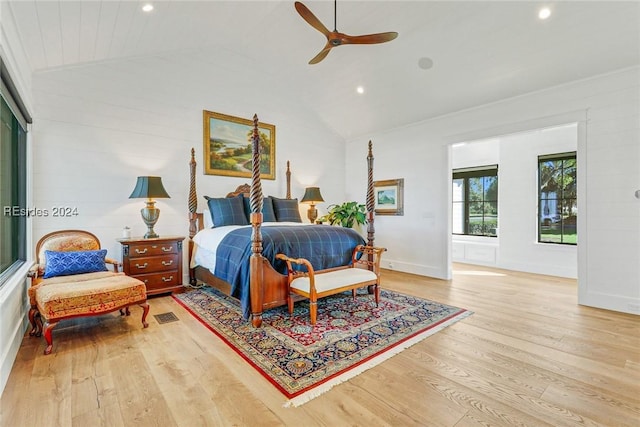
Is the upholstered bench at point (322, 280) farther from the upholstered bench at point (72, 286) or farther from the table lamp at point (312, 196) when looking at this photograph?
the table lamp at point (312, 196)

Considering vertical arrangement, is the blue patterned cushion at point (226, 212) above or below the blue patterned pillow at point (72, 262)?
above

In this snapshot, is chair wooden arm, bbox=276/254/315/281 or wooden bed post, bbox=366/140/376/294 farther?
wooden bed post, bbox=366/140/376/294

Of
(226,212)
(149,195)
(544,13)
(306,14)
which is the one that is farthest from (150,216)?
(544,13)

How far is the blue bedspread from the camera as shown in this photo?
3121mm

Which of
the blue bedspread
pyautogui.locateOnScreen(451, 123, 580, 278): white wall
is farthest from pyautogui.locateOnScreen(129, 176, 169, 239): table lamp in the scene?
pyautogui.locateOnScreen(451, 123, 580, 278): white wall

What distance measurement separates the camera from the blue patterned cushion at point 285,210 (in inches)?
199

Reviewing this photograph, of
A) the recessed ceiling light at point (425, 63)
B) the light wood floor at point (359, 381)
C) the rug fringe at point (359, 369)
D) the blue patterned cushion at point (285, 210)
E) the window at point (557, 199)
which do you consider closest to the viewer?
the light wood floor at point (359, 381)

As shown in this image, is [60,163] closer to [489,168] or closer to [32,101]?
[32,101]

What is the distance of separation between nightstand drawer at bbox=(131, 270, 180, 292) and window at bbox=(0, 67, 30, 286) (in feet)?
3.81

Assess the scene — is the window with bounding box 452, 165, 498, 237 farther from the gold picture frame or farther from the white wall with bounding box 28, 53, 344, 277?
the white wall with bounding box 28, 53, 344, 277

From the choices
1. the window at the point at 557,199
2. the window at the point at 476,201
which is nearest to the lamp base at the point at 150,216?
the window at the point at 476,201

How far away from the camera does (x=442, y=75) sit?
4.32 metres

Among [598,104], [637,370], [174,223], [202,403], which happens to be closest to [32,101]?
[174,223]

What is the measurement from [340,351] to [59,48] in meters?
4.17
